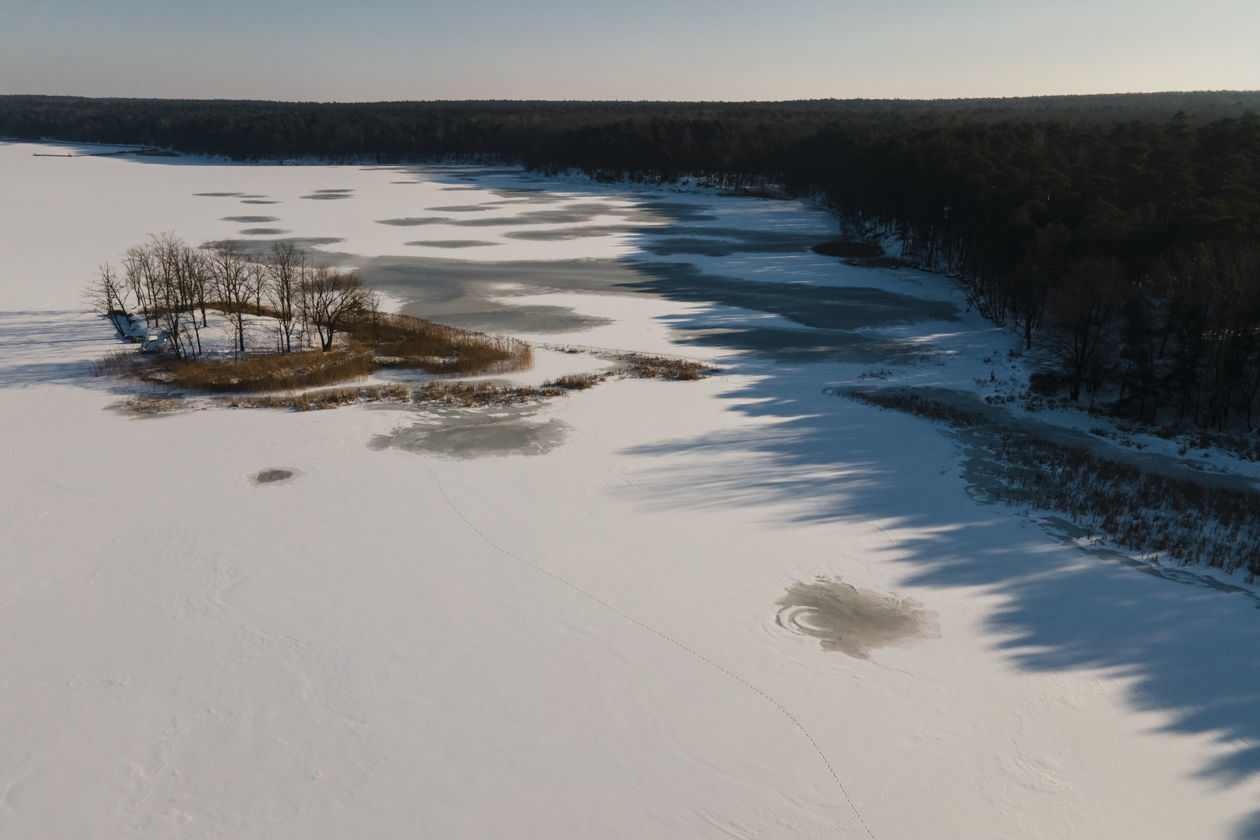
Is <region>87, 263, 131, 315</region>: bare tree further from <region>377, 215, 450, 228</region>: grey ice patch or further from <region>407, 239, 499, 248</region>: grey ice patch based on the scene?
<region>377, 215, 450, 228</region>: grey ice patch

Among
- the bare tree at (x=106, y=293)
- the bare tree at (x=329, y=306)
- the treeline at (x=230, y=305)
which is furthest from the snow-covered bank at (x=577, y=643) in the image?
the bare tree at (x=106, y=293)

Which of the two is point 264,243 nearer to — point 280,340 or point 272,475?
point 280,340

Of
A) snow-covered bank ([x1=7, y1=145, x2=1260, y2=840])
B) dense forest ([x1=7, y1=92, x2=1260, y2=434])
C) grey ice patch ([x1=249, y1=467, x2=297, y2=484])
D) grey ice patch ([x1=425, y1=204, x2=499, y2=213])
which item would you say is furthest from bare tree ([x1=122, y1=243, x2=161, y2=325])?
dense forest ([x1=7, y1=92, x2=1260, y2=434])

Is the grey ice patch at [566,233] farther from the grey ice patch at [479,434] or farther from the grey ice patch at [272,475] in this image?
the grey ice patch at [272,475]

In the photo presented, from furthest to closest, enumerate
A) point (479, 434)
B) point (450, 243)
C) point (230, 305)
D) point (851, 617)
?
point (450, 243), point (230, 305), point (479, 434), point (851, 617)

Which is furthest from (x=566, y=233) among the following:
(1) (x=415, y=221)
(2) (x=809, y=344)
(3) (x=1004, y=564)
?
(3) (x=1004, y=564)

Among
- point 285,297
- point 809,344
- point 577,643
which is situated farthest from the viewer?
point 809,344

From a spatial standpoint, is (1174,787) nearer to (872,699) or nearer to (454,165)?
(872,699)
